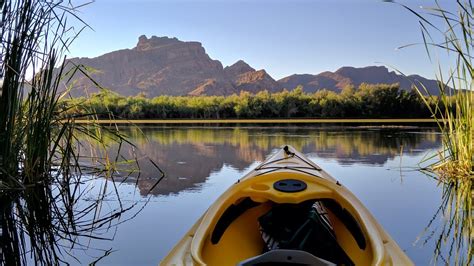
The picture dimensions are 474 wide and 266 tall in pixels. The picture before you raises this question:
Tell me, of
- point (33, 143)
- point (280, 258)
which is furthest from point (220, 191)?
point (280, 258)

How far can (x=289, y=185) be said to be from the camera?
2158mm

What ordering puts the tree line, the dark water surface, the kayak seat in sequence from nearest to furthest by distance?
the kayak seat, the dark water surface, the tree line

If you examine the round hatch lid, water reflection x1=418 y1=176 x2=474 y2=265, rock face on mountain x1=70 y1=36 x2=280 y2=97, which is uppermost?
rock face on mountain x1=70 y1=36 x2=280 y2=97

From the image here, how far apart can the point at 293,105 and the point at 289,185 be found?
19.7m

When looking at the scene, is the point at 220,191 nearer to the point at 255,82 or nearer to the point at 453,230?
the point at 453,230

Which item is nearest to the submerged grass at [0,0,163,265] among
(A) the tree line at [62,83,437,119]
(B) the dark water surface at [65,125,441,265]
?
(B) the dark water surface at [65,125,441,265]

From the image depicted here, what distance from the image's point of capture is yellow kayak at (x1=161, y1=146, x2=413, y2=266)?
1997mm

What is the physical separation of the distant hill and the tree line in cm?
2405

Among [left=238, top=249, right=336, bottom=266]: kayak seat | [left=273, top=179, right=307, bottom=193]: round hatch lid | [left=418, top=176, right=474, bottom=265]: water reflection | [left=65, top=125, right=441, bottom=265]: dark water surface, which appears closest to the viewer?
[left=238, top=249, right=336, bottom=266]: kayak seat

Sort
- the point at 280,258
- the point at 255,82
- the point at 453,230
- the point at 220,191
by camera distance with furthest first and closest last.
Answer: the point at 255,82 < the point at 220,191 < the point at 453,230 < the point at 280,258

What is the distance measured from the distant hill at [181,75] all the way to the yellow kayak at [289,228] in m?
43.6

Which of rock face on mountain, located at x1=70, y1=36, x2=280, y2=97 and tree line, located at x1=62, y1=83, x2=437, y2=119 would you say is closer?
tree line, located at x1=62, y1=83, x2=437, y2=119

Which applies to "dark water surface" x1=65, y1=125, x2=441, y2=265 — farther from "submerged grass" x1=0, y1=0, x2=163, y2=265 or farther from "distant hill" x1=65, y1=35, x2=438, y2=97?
"distant hill" x1=65, y1=35, x2=438, y2=97

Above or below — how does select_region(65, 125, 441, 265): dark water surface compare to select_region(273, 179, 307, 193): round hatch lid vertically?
below
